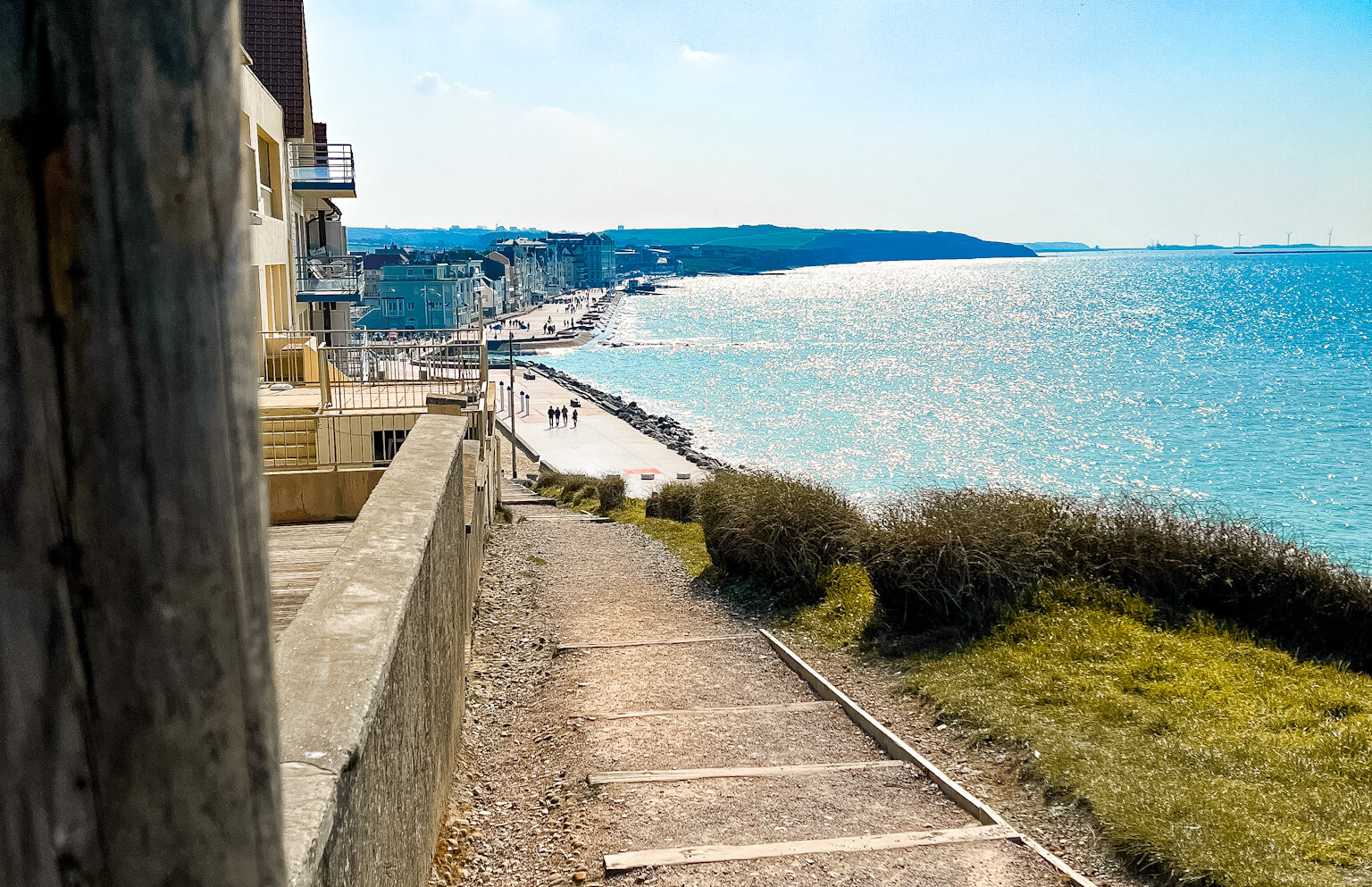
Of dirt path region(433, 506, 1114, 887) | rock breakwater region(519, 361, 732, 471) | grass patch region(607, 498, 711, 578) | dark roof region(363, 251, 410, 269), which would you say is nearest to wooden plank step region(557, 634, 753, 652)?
dirt path region(433, 506, 1114, 887)

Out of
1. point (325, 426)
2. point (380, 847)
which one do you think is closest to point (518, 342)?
point (325, 426)

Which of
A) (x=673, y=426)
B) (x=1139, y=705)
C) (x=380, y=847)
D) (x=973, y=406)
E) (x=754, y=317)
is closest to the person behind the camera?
(x=380, y=847)

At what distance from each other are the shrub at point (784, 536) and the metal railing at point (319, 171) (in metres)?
14.7

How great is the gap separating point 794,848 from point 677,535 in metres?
11.4

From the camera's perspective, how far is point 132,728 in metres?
1.05

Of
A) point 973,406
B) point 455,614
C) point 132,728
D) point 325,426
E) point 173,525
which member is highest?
point 173,525

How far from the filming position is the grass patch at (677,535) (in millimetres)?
13500

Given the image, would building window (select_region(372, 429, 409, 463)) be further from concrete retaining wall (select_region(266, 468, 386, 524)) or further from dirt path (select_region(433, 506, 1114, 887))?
dirt path (select_region(433, 506, 1114, 887))

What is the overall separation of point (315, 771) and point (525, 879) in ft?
10.1

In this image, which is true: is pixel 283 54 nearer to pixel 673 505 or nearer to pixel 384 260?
pixel 673 505

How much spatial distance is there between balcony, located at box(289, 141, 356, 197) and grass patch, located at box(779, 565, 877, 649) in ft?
53.4

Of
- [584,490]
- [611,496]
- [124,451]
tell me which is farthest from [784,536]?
[584,490]

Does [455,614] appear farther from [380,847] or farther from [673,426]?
[673,426]

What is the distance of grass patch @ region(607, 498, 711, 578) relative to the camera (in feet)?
44.3
